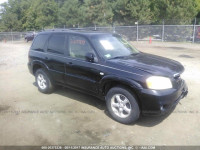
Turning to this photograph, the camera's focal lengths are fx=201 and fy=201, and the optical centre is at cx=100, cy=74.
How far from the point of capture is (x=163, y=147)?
131 inches

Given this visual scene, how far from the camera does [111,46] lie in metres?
4.67

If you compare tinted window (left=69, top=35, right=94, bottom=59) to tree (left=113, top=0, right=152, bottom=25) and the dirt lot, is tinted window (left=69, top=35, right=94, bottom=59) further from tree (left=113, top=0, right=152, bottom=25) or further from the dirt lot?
tree (left=113, top=0, right=152, bottom=25)

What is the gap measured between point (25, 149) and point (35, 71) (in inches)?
124

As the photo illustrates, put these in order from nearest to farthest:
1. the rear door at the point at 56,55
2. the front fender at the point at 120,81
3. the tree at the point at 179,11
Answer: the front fender at the point at 120,81 → the rear door at the point at 56,55 → the tree at the point at 179,11

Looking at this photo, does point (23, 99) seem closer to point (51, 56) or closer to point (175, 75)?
point (51, 56)

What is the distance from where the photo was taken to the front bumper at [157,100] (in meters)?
3.57

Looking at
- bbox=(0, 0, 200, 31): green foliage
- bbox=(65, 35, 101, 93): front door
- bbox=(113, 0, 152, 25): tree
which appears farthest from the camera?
bbox=(113, 0, 152, 25): tree

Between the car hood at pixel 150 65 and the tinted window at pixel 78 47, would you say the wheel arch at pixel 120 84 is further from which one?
the tinted window at pixel 78 47

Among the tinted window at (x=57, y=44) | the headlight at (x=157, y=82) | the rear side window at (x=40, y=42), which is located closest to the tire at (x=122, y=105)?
the headlight at (x=157, y=82)

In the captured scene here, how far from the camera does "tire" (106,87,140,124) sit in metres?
3.81

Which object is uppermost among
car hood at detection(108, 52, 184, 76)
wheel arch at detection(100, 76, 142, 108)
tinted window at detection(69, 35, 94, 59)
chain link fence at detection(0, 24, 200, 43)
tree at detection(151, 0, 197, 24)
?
tree at detection(151, 0, 197, 24)

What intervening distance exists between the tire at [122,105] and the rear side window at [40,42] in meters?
Result: 2.67

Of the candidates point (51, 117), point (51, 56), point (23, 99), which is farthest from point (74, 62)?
point (23, 99)

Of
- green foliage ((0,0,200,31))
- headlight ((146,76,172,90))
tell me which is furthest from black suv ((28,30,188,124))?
green foliage ((0,0,200,31))
